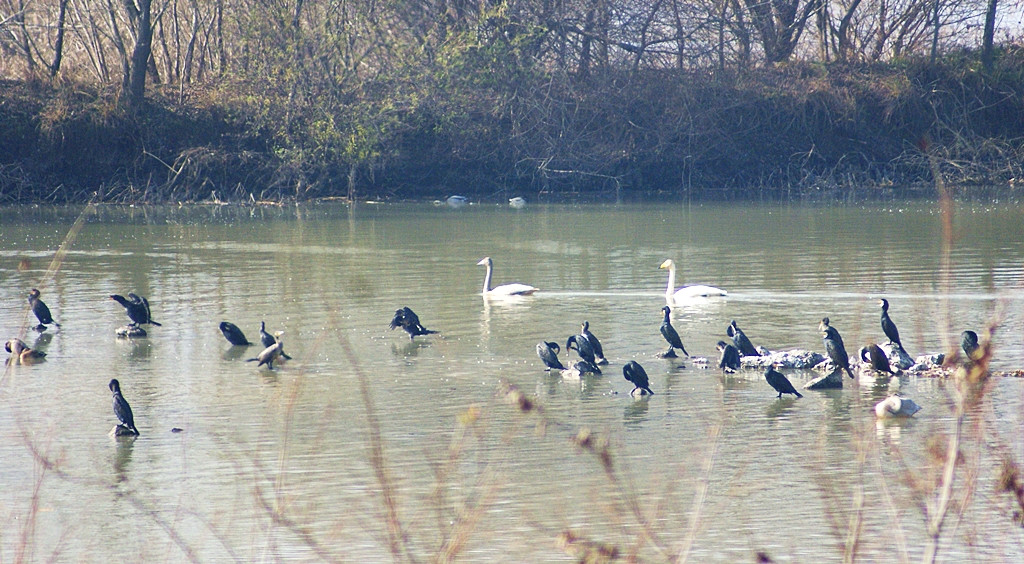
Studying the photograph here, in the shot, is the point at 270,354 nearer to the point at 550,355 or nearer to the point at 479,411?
the point at 550,355

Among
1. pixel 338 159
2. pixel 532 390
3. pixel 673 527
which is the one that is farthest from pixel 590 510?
pixel 338 159

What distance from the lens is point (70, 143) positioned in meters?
32.3

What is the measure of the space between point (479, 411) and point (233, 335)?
450cm

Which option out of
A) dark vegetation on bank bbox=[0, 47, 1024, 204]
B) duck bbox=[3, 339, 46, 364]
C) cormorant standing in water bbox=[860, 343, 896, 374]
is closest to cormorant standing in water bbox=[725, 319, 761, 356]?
cormorant standing in water bbox=[860, 343, 896, 374]

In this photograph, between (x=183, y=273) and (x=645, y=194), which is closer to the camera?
(x=183, y=273)

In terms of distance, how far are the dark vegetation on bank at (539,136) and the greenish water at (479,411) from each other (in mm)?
12895

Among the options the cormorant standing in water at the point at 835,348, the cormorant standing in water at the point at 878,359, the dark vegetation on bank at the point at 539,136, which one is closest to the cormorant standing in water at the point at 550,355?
the cormorant standing in water at the point at 835,348

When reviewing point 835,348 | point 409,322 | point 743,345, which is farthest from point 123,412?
point 835,348

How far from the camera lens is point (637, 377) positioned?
9.02 metres

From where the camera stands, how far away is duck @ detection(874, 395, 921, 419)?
8180 millimetres

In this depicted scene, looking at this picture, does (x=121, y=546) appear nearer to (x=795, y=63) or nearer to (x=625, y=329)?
(x=625, y=329)

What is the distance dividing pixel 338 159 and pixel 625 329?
22086 mm

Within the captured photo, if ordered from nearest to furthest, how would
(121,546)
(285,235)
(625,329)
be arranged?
1. (121,546)
2. (625,329)
3. (285,235)

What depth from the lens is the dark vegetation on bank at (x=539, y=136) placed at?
3253 cm
